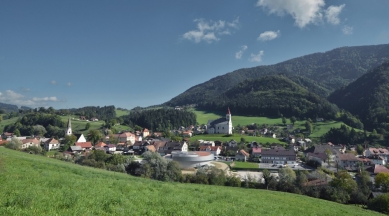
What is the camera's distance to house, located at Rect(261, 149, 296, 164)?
250 feet

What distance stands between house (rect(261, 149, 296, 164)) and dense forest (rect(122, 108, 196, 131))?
3045 inches

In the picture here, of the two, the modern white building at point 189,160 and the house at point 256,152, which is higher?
the modern white building at point 189,160

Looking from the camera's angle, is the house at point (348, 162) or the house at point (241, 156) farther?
the house at point (241, 156)

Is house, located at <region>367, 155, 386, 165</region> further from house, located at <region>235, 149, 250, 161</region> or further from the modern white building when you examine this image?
the modern white building

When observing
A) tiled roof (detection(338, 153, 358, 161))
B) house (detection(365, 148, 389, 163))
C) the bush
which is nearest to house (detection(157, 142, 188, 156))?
tiled roof (detection(338, 153, 358, 161))

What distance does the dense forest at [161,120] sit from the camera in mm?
146913

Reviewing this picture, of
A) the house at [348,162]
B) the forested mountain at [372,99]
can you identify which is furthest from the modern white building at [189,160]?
the forested mountain at [372,99]

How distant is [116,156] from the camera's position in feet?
152

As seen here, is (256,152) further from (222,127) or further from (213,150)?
(222,127)

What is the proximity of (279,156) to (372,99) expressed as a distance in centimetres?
11274

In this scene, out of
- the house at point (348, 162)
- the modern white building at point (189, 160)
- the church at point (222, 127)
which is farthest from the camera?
the church at point (222, 127)

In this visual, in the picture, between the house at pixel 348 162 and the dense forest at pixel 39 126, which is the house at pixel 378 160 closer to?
the house at pixel 348 162

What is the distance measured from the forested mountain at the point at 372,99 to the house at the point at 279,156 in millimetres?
75723

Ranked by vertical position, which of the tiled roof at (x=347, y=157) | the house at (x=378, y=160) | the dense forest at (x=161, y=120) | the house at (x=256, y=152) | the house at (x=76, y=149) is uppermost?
the dense forest at (x=161, y=120)
